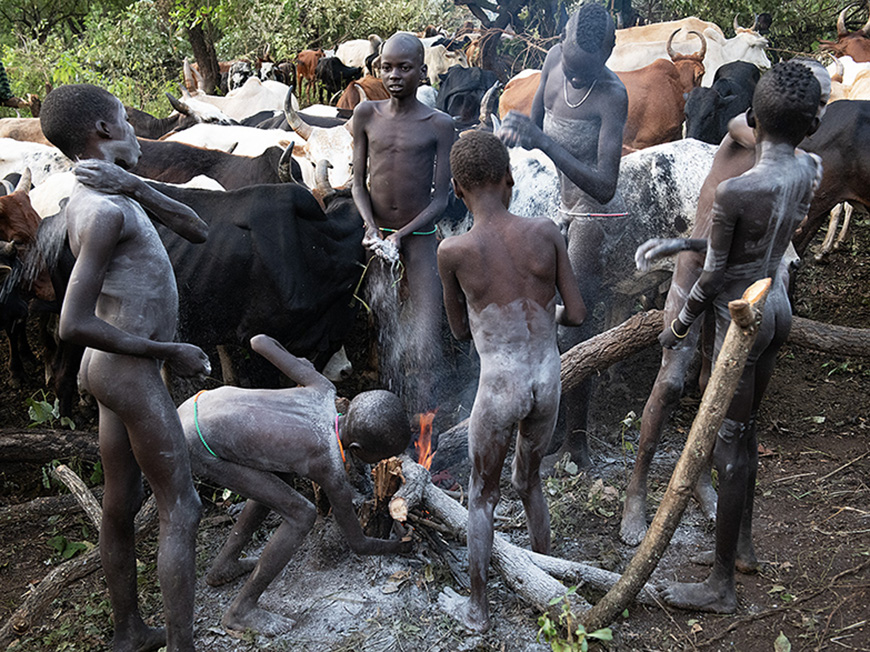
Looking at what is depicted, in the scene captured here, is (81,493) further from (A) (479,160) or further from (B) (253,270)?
(A) (479,160)

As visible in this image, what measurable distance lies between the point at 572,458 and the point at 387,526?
1308 mm

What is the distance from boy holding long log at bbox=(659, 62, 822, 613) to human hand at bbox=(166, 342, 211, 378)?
1888mm

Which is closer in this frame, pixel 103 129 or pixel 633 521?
pixel 103 129

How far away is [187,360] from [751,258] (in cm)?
214

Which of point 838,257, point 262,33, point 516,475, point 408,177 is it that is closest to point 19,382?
point 408,177

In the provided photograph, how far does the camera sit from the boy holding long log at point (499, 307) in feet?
9.60

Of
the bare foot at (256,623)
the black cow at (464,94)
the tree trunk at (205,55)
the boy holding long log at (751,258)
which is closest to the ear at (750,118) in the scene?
the boy holding long log at (751,258)

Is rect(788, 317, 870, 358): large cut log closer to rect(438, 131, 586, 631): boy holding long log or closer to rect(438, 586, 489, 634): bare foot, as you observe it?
rect(438, 131, 586, 631): boy holding long log

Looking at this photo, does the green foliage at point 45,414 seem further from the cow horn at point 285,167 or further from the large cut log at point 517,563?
the large cut log at point 517,563

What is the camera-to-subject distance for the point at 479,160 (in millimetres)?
2891

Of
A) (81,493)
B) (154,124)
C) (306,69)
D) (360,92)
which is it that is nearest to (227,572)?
(81,493)

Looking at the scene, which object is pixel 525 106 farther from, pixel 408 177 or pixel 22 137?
pixel 22 137

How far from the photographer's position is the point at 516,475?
3203 millimetres

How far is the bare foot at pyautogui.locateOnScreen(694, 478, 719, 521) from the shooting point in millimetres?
3838
